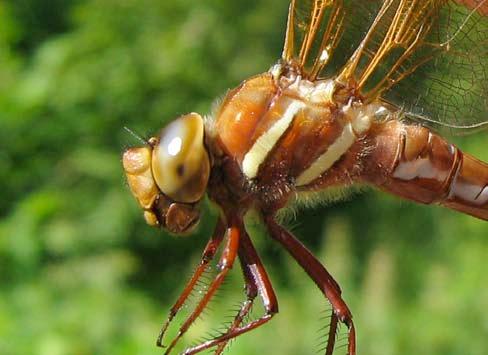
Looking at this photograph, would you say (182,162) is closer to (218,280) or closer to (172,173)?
(172,173)

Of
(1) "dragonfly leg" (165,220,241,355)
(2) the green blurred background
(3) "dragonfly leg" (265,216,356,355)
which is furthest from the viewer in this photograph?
(2) the green blurred background

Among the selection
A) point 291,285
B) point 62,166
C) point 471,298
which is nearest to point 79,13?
point 62,166

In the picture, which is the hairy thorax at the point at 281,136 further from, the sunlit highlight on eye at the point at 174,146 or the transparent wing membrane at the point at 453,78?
the transparent wing membrane at the point at 453,78

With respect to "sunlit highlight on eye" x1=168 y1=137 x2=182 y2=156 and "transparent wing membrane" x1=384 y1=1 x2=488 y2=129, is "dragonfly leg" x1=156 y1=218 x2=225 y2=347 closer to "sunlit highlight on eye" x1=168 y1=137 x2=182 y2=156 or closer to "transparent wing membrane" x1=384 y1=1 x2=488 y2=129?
"sunlit highlight on eye" x1=168 y1=137 x2=182 y2=156

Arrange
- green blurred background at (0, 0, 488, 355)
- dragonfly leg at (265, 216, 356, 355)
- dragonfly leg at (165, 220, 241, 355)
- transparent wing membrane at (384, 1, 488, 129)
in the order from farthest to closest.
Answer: green blurred background at (0, 0, 488, 355) → transparent wing membrane at (384, 1, 488, 129) → dragonfly leg at (265, 216, 356, 355) → dragonfly leg at (165, 220, 241, 355)

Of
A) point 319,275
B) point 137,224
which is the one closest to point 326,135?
point 319,275

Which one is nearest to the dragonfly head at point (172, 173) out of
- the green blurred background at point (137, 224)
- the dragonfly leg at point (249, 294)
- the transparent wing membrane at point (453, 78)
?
the dragonfly leg at point (249, 294)

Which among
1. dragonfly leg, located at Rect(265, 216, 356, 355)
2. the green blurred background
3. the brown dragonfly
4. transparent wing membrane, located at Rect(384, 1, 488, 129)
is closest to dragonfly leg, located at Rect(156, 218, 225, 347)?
the brown dragonfly
